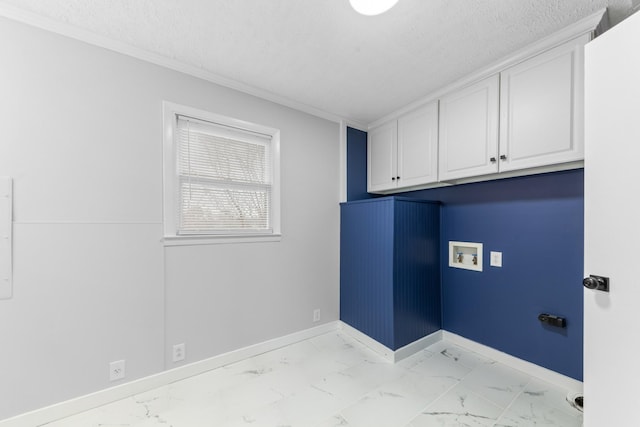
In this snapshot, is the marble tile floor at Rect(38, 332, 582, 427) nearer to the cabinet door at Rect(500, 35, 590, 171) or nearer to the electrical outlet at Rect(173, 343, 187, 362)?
the electrical outlet at Rect(173, 343, 187, 362)

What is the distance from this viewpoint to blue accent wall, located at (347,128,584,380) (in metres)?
1.79

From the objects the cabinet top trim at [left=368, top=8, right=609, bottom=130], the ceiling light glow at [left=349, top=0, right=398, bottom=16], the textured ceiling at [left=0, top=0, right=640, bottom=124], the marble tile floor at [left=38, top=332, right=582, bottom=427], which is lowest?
the marble tile floor at [left=38, top=332, right=582, bottom=427]

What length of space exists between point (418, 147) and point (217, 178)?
6.30 feet

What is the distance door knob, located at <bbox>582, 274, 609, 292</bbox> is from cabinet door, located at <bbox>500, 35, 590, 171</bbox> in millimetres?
794

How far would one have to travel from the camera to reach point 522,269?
6.67ft

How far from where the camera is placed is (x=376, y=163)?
9.70 feet

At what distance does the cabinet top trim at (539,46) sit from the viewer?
146 cm

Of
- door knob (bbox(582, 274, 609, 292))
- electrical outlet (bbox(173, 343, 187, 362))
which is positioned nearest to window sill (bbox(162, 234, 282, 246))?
electrical outlet (bbox(173, 343, 187, 362))

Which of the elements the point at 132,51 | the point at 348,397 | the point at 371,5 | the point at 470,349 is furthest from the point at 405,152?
the point at 132,51

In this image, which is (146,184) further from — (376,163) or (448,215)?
(448,215)

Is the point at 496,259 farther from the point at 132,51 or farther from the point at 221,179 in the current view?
the point at 132,51

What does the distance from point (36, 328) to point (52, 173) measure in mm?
935

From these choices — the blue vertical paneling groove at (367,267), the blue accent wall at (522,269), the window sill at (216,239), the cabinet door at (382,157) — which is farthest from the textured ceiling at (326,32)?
the window sill at (216,239)

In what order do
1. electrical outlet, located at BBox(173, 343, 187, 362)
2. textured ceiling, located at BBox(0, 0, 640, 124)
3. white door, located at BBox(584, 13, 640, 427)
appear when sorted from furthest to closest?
electrical outlet, located at BBox(173, 343, 187, 362) → textured ceiling, located at BBox(0, 0, 640, 124) → white door, located at BBox(584, 13, 640, 427)
